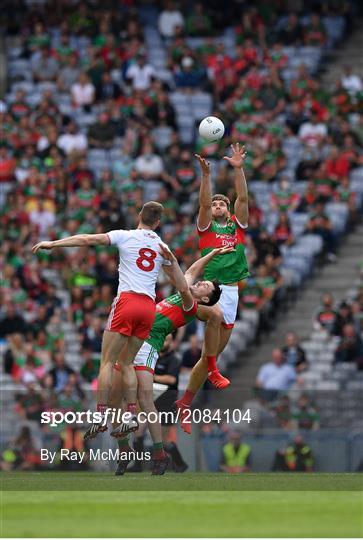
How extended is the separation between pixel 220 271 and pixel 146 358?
1.98 metres

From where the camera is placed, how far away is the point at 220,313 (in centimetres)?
2070

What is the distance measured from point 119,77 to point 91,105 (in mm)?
1103

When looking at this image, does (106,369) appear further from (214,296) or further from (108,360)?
(214,296)

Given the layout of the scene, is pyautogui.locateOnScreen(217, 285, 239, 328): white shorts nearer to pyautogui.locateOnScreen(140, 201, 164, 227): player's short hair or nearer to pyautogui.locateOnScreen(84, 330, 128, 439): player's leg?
pyautogui.locateOnScreen(84, 330, 128, 439): player's leg

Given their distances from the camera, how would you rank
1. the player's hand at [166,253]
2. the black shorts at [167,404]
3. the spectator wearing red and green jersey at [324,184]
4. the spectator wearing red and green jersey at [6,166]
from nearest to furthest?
1. the player's hand at [166,253]
2. the black shorts at [167,404]
3. the spectator wearing red and green jersey at [324,184]
4. the spectator wearing red and green jersey at [6,166]

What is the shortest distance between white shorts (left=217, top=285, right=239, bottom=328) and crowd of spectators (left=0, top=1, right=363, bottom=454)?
16.3 feet

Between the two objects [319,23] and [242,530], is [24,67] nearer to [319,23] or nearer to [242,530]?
[319,23]

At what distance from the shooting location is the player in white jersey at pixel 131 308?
18672mm

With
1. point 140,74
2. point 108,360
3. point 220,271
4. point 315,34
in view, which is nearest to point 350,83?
point 315,34

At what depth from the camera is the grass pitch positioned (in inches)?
549

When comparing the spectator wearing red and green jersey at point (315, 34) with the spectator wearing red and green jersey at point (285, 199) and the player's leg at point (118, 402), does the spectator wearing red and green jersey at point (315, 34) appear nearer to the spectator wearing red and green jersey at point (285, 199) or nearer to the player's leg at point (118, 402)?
the spectator wearing red and green jersey at point (285, 199)

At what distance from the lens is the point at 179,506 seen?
15742 mm

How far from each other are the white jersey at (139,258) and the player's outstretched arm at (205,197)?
125 cm

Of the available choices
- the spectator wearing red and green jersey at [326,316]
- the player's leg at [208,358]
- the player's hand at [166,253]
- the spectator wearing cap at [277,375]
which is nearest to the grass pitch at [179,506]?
the player's leg at [208,358]
